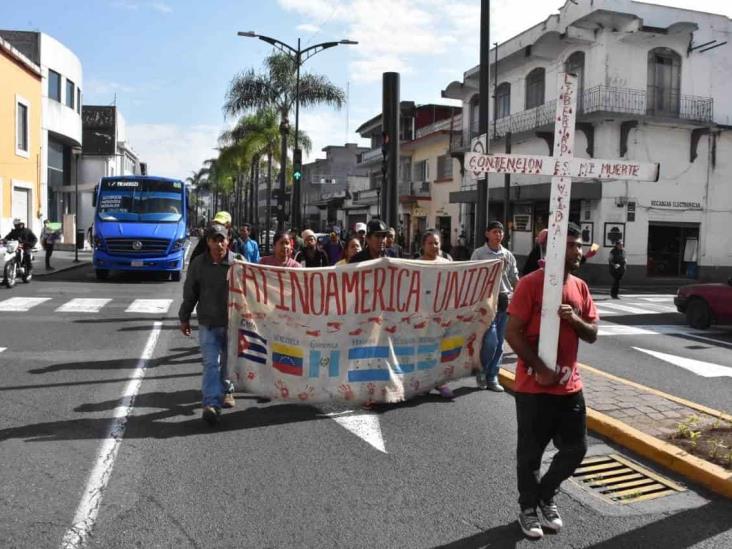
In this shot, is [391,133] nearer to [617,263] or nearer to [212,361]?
[212,361]

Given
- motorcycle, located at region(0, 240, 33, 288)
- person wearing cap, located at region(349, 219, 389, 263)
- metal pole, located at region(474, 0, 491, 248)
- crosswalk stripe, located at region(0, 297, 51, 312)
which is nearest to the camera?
person wearing cap, located at region(349, 219, 389, 263)

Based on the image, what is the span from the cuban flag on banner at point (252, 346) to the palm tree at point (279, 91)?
107ft

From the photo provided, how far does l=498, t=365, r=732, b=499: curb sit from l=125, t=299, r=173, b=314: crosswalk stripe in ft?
31.4

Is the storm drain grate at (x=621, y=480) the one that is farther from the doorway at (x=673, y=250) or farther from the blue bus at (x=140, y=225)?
the doorway at (x=673, y=250)

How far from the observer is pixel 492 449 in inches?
224

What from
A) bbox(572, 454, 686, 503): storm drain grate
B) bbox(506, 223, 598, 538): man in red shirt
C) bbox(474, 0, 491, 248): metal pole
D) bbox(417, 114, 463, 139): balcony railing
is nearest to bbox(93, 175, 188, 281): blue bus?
bbox(474, 0, 491, 248): metal pole

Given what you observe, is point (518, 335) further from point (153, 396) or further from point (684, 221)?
point (684, 221)

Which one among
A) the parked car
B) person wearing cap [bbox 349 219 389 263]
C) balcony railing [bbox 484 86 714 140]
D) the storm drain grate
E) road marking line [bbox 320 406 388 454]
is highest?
balcony railing [bbox 484 86 714 140]


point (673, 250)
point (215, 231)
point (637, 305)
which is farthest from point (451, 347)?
point (673, 250)

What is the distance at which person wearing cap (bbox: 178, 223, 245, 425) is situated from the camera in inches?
243

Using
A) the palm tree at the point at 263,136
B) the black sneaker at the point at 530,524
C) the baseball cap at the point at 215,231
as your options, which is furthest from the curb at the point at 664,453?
the palm tree at the point at 263,136

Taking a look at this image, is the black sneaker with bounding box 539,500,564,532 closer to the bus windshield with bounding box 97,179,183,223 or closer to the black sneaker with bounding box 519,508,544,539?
the black sneaker with bounding box 519,508,544,539

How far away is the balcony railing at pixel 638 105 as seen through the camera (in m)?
26.5

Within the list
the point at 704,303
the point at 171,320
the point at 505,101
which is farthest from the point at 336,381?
the point at 505,101
